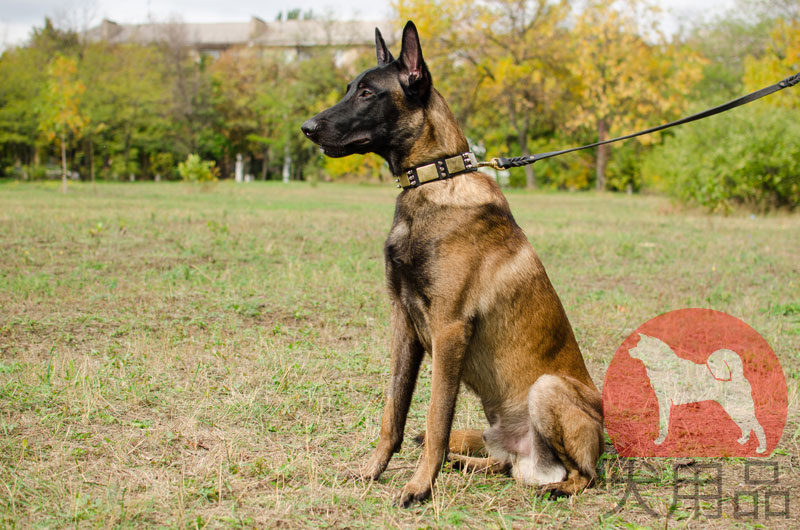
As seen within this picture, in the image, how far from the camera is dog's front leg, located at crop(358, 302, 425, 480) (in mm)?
3097

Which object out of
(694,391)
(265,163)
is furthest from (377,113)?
(265,163)

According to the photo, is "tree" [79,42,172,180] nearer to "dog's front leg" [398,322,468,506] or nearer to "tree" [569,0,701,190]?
"tree" [569,0,701,190]

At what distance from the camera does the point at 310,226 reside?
13102 millimetres

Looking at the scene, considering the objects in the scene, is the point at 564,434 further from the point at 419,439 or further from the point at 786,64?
the point at 786,64

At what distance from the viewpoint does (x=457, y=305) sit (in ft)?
9.45

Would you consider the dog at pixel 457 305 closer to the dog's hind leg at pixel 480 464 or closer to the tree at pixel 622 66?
the dog's hind leg at pixel 480 464

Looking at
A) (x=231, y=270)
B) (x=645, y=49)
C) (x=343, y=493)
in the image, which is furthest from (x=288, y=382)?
(x=645, y=49)

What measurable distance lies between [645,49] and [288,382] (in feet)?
97.0

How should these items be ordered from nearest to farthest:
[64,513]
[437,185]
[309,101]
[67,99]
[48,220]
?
[64,513]
[437,185]
[48,220]
[67,99]
[309,101]

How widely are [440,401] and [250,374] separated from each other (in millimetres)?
2026

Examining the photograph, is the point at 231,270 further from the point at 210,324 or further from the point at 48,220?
the point at 48,220

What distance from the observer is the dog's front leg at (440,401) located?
286 cm

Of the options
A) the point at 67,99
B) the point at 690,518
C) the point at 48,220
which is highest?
the point at 67,99

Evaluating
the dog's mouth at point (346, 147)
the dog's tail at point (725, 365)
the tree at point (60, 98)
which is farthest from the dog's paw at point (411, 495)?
the tree at point (60, 98)
